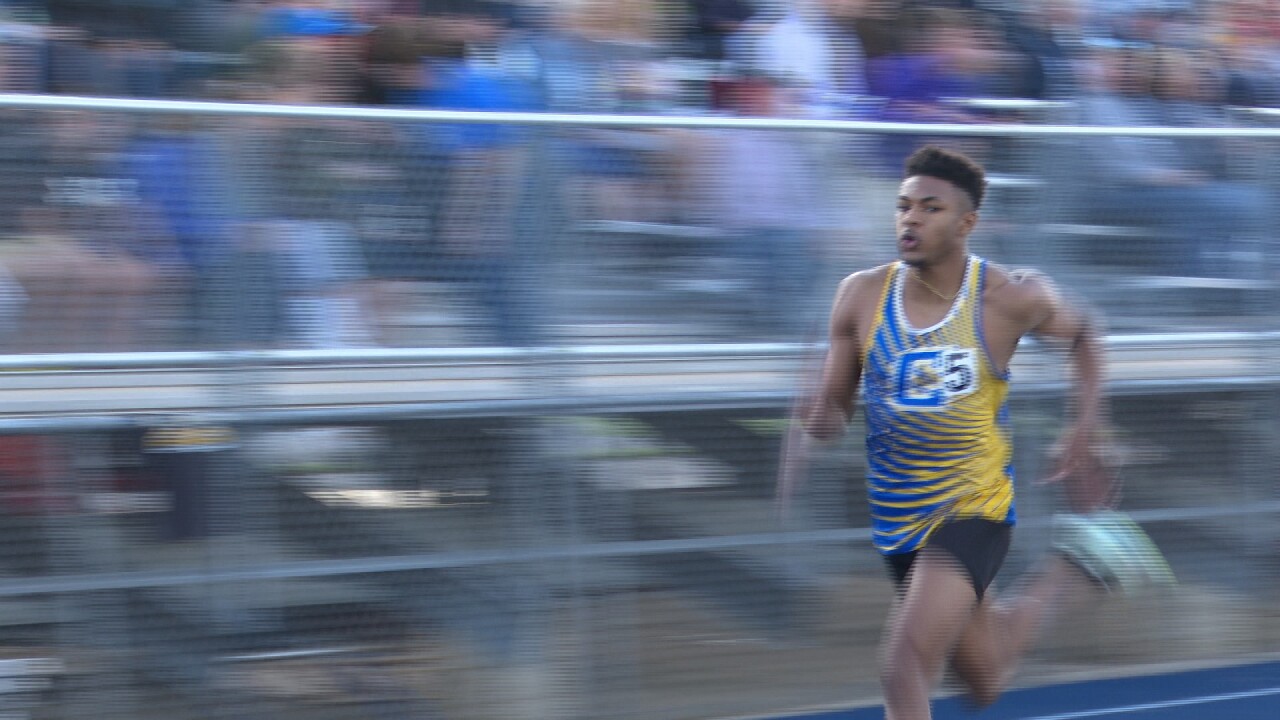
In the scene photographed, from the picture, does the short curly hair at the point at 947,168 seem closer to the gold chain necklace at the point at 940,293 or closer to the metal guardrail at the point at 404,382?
the gold chain necklace at the point at 940,293

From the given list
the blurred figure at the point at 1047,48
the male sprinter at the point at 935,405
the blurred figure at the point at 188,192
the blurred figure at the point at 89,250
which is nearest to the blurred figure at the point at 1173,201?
the blurred figure at the point at 1047,48

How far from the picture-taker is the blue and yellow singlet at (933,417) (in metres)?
4.41

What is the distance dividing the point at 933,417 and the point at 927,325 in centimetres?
24

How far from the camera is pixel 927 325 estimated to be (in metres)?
4.43

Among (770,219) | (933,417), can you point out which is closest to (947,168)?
(933,417)

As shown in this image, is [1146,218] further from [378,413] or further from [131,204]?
[131,204]

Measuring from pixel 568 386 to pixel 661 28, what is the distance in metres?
1.95

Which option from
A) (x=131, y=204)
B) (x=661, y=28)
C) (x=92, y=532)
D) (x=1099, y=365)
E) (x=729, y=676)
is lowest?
(x=729, y=676)

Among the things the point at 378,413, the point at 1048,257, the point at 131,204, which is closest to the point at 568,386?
the point at 378,413

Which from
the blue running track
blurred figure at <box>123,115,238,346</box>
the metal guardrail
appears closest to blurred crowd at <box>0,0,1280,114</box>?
blurred figure at <box>123,115,238,346</box>

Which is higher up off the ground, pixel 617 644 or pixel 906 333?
pixel 906 333

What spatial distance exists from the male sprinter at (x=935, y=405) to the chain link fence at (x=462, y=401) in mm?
914

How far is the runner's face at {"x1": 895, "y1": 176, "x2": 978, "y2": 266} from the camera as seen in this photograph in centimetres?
441

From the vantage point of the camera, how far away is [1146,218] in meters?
6.20
